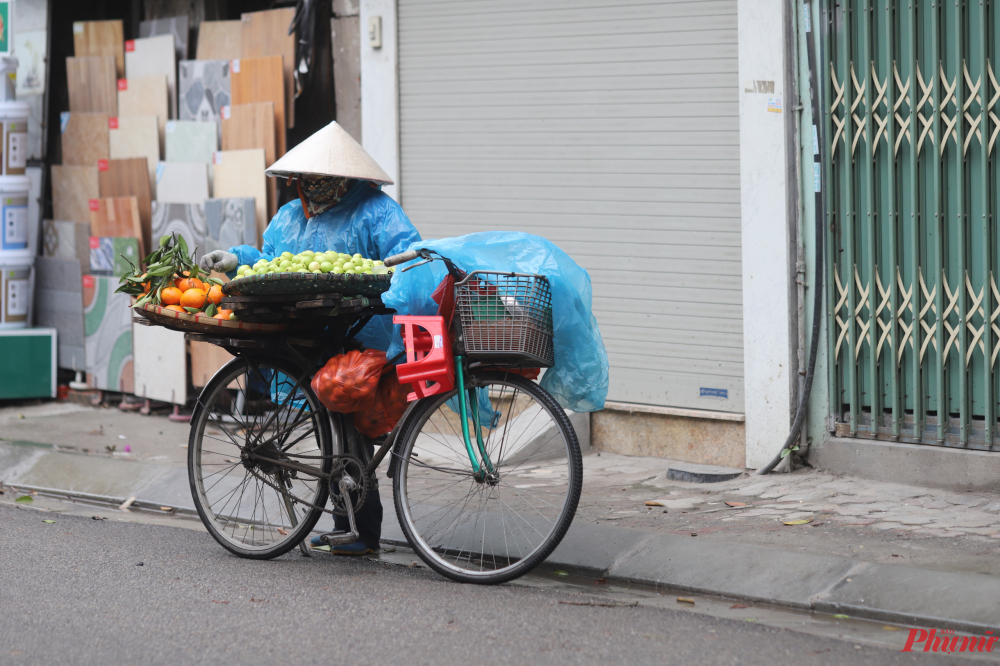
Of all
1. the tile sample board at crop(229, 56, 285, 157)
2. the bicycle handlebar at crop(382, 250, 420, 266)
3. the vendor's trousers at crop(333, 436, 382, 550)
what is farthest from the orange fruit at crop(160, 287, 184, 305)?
the tile sample board at crop(229, 56, 285, 157)

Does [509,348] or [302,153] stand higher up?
[302,153]

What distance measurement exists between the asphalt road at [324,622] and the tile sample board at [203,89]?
4.56m

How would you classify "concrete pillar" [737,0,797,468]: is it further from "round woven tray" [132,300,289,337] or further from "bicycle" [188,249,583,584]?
"round woven tray" [132,300,289,337]

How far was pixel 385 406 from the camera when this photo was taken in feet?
15.7

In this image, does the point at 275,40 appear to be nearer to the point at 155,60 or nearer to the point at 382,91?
the point at 382,91

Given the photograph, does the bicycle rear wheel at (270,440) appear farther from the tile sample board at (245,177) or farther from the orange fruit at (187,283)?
the tile sample board at (245,177)

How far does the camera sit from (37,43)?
923cm

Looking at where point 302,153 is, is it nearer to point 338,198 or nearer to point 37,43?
point 338,198

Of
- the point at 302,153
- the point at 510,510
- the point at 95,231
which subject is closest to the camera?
the point at 302,153

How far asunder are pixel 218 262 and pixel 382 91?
143 inches

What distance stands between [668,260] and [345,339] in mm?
2654

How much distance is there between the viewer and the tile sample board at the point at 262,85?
819 cm

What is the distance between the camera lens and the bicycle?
14.0ft

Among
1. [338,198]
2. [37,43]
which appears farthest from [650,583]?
[37,43]
